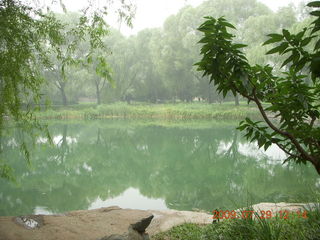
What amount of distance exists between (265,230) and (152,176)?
17.7ft

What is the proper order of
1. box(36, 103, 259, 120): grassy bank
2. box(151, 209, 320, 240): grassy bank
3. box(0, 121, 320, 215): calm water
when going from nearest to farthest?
box(151, 209, 320, 240): grassy bank < box(0, 121, 320, 215): calm water < box(36, 103, 259, 120): grassy bank

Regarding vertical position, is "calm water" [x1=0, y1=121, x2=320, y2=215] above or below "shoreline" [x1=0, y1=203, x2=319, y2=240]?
below

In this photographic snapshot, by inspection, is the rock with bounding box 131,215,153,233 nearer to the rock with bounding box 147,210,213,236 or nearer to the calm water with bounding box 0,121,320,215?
the rock with bounding box 147,210,213,236

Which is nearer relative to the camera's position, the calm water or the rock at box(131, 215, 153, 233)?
the rock at box(131, 215, 153, 233)

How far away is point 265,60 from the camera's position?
746 inches

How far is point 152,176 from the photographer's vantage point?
7398mm

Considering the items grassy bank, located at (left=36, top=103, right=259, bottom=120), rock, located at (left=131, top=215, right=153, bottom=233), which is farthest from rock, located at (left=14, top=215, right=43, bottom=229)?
grassy bank, located at (left=36, top=103, right=259, bottom=120)

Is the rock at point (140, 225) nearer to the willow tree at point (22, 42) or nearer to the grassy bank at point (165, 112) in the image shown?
the willow tree at point (22, 42)

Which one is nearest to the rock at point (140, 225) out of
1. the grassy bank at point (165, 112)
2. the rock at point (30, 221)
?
the rock at point (30, 221)

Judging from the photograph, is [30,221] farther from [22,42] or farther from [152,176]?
[152,176]

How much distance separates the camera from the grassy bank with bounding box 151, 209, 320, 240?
6.88ft

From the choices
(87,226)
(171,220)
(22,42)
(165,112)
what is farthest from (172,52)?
(87,226)

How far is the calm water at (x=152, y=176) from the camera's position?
17.8 ft

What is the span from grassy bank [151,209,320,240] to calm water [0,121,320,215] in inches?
18.2
